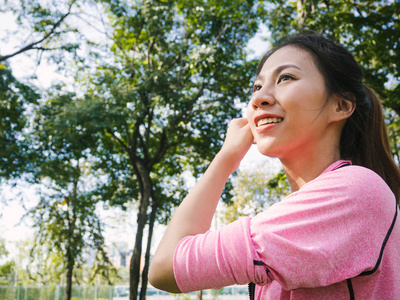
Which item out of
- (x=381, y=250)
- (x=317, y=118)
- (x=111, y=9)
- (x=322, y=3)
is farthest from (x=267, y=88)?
(x=111, y=9)

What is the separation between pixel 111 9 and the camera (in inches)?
520

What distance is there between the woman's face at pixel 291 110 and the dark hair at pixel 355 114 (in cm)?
6

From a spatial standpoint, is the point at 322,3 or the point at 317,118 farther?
the point at 322,3

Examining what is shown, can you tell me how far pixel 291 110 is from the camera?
1258 mm

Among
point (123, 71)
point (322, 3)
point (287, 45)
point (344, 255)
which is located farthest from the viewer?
point (123, 71)

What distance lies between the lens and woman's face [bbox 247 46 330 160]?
126cm

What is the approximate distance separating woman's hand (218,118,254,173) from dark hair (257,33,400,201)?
1.11ft

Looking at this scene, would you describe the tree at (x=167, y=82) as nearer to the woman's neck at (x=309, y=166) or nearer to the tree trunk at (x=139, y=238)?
the tree trunk at (x=139, y=238)

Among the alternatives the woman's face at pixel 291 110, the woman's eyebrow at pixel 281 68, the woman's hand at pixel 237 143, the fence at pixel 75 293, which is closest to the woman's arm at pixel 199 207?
the woman's hand at pixel 237 143

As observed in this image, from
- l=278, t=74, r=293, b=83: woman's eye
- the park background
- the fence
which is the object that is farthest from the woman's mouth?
the fence

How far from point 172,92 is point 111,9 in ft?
12.3

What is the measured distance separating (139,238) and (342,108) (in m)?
13.2

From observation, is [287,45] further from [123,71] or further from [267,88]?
[123,71]

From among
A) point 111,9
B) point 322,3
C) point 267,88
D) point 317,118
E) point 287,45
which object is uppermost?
point 111,9
